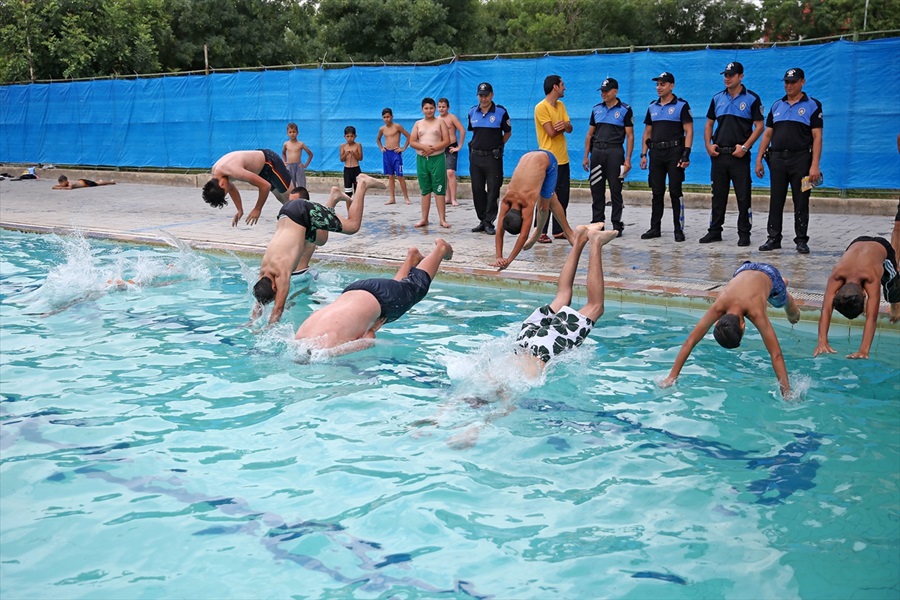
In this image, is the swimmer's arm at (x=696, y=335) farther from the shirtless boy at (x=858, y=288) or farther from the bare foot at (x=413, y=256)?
the bare foot at (x=413, y=256)

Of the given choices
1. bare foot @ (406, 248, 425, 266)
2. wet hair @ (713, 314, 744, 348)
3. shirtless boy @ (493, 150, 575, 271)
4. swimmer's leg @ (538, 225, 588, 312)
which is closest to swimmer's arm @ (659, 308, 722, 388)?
wet hair @ (713, 314, 744, 348)

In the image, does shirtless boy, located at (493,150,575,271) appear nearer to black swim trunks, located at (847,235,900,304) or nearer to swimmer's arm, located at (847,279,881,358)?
black swim trunks, located at (847,235,900,304)

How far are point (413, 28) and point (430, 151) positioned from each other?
14987 millimetres

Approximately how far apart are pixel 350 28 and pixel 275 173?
56.0 ft

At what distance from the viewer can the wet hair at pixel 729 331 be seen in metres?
5.56

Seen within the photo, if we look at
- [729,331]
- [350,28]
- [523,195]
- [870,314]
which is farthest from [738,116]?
[350,28]

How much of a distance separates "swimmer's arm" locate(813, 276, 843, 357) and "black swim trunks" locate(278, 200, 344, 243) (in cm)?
463

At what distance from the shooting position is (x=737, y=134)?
10375 millimetres

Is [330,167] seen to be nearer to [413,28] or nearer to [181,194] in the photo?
[181,194]

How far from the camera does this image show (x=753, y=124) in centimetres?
1050

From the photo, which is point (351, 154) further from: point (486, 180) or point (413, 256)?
point (413, 256)

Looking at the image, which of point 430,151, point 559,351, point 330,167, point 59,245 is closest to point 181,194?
point 330,167

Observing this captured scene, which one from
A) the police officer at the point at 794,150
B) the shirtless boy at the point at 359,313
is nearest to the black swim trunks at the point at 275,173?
the shirtless boy at the point at 359,313

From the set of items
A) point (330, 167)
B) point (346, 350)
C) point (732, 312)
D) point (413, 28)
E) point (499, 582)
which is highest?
point (413, 28)
